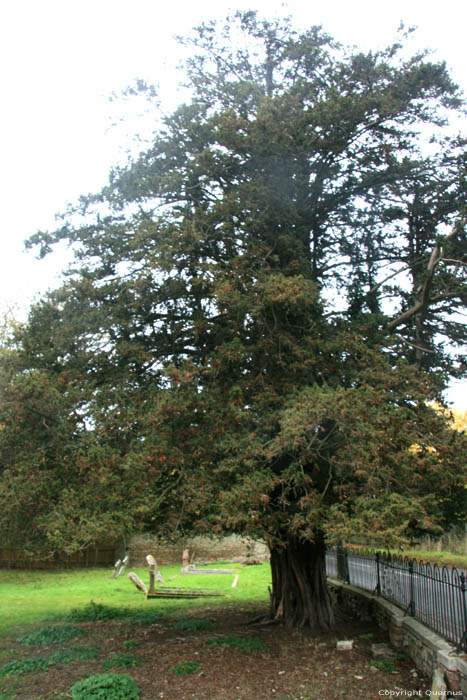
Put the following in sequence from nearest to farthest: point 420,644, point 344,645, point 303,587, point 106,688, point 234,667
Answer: point 106,688
point 420,644
point 234,667
point 344,645
point 303,587

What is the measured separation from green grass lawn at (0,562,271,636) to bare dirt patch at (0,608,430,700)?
308 cm

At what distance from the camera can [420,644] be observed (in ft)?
26.6

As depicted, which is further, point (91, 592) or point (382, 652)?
point (91, 592)

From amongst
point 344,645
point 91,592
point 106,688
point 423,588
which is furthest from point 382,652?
point 91,592

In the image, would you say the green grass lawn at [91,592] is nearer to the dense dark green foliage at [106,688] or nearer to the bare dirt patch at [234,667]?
the bare dirt patch at [234,667]

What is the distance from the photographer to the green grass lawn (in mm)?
14570

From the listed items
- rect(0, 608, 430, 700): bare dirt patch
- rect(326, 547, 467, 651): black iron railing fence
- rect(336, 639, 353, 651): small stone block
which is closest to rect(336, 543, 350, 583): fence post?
rect(326, 547, 467, 651): black iron railing fence

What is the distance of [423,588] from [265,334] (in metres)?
4.97

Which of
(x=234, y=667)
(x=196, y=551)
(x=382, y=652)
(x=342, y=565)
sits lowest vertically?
(x=196, y=551)

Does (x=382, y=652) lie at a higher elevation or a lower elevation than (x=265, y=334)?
lower

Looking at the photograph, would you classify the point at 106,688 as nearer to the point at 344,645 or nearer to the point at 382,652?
the point at 344,645

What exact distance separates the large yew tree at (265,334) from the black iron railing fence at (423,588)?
0.92m

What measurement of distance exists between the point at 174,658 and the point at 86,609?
5.49 meters

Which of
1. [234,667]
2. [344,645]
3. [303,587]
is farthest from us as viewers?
[303,587]
